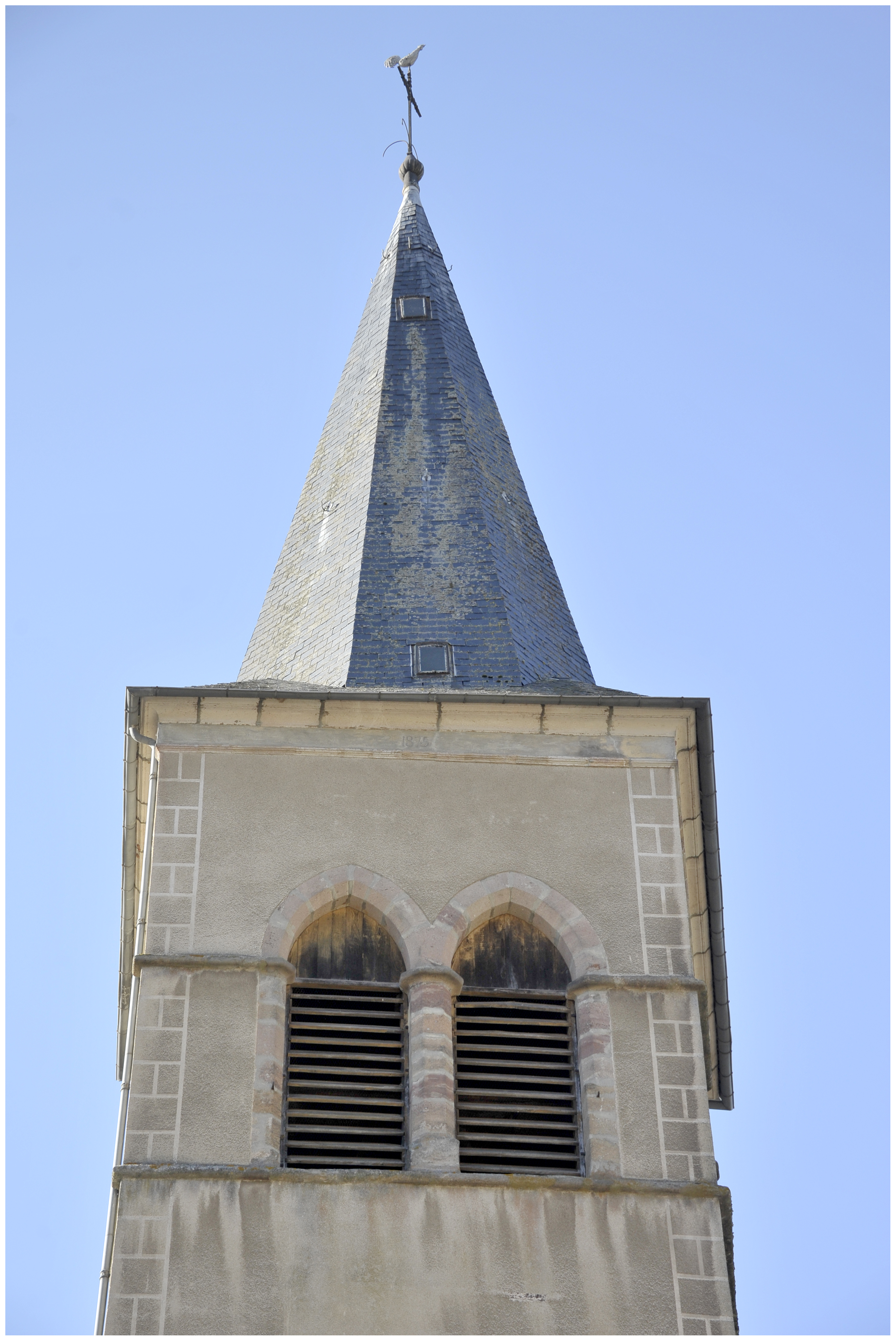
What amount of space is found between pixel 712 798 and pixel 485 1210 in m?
4.34

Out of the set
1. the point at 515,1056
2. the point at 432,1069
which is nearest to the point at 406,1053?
the point at 432,1069

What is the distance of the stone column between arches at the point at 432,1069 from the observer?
15734 millimetres

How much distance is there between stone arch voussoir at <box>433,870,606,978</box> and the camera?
1689 centimetres

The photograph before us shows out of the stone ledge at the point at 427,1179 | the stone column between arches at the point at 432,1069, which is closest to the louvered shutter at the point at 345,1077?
the stone column between arches at the point at 432,1069

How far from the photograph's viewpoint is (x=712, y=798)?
18.6m

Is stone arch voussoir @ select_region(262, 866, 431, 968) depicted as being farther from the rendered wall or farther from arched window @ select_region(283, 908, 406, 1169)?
the rendered wall

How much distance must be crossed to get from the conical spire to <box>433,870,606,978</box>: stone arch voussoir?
2.53 metres

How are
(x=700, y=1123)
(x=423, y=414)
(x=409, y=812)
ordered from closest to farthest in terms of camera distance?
(x=700, y=1123) → (x=409, y=812) → (x=423, y=414)

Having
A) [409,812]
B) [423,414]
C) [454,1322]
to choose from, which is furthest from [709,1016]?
[423,414]

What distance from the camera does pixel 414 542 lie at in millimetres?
21141

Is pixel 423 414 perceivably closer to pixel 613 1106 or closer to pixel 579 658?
pixel 579 658

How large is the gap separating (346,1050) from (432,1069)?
66 centimetres

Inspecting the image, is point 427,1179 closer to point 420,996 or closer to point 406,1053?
point 406,1053

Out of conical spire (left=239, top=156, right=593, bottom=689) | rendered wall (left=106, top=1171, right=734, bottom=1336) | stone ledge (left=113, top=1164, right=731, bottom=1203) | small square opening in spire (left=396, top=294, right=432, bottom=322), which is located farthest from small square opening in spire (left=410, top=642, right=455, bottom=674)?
small square opening in spire (left=396, top=294, right=432, bottom=322)
